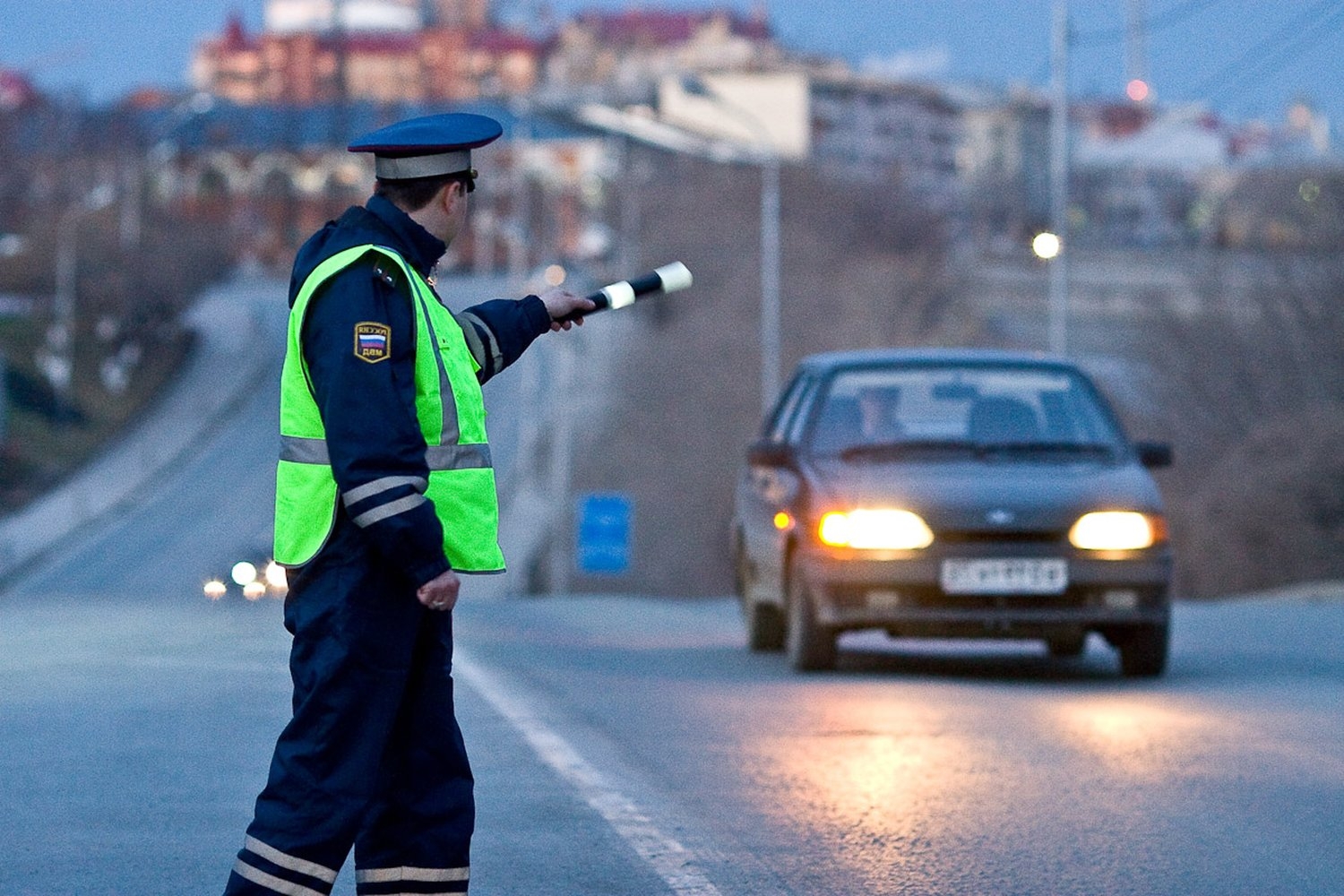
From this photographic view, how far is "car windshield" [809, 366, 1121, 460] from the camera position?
12.8 metres

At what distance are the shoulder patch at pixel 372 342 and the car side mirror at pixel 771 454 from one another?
819cm

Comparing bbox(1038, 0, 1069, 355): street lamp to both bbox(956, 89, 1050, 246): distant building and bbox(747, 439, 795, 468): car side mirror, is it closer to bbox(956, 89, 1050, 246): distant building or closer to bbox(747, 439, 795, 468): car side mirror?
bbox(747, 439, 795, 468): car side mirror

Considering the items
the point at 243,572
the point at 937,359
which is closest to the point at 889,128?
the point at 243,572

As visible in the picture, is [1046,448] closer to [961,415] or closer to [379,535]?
[961,415]

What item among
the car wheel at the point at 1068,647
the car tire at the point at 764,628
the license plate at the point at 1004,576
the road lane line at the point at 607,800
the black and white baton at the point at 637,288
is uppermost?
the black and white baton at the point at 637,288

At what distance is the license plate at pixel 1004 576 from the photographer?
1200 cm

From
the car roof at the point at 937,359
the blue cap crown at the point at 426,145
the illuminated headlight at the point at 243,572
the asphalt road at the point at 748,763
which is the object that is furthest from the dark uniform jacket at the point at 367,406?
the illuminated headlight at the point at 243,572

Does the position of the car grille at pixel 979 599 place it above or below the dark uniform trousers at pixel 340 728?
below

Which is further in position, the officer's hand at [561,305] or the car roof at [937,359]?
the car roof at [937,359]

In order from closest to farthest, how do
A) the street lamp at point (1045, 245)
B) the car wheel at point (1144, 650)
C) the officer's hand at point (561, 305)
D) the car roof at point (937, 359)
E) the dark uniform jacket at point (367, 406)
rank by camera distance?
the dark uniform jacket at point (367, 406)
the officer's hand at point (561, 305)
the car wheel at point (1144, 650)
the car roof at point (937, 359)
the street lamp at point (1045, 245)

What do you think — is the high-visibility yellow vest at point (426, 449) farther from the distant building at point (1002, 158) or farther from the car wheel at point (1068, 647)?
the distant building at point (1002, 158)

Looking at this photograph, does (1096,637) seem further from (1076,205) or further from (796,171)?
(1076,205)

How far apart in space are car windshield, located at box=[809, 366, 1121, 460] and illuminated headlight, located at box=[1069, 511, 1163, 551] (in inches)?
29.0

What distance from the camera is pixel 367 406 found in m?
4.83
